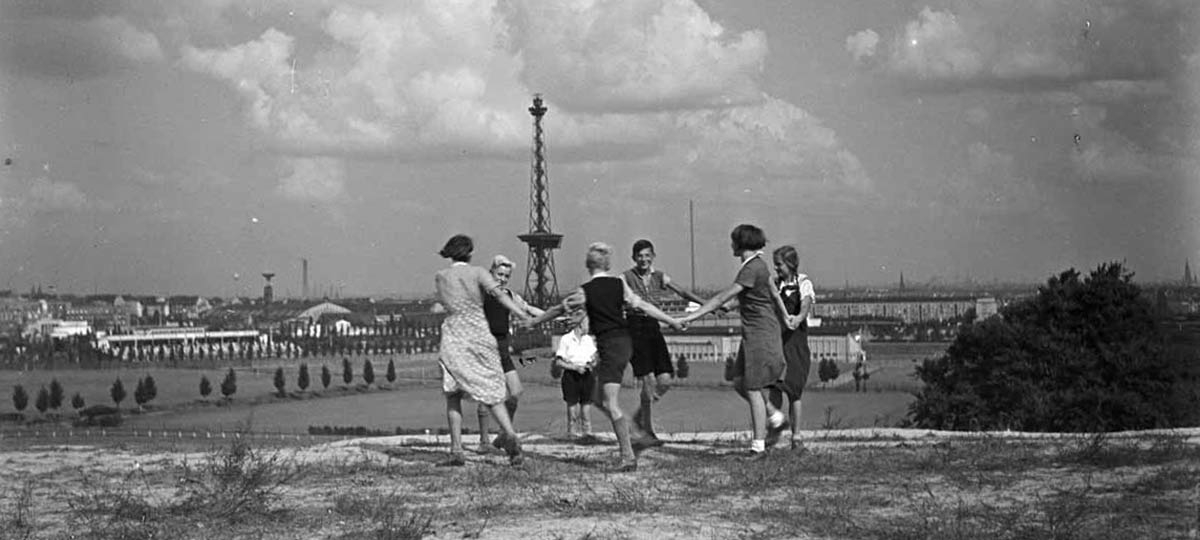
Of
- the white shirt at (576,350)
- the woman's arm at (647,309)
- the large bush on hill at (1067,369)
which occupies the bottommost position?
the large bush on hill at (1067,369)

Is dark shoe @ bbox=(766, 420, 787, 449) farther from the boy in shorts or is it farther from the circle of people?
the boy in shorts

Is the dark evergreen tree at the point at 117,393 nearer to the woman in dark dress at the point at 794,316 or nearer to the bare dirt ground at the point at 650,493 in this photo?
the bare dirt ground at the point at 650,493

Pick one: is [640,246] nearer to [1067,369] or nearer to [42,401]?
[1067,369]

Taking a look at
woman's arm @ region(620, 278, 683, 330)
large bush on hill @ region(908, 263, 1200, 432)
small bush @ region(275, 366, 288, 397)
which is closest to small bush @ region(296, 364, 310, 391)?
small bush @ region(275, 366, 288, 397)

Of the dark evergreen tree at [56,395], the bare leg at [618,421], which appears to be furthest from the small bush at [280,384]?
the bare leg at [618,421]

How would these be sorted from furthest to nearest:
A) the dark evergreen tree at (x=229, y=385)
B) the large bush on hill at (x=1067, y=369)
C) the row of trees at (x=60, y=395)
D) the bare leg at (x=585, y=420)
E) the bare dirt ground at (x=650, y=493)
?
the dark evergreen tree at (x=229, y=385) < the row of trees at (x=60, y=395) < the large bush on hill at (x=1067, y=369) < the bare leg at (x=585, y=420) < the bare dirt ground at (x=650, y=493)

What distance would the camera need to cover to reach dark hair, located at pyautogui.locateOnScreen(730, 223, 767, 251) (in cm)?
804

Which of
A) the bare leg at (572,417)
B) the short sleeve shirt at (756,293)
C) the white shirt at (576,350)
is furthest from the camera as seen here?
the bare leg at (572,417)

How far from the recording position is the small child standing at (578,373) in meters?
9.37

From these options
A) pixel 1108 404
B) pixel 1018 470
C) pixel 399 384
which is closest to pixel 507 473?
pixel 1018 470

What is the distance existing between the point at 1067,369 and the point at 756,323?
16372 millimetres

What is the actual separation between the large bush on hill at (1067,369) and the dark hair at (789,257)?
12527 millimetres

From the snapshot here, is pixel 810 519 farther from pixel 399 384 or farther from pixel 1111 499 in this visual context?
pixel 399 384

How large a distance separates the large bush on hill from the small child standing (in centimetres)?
1215
